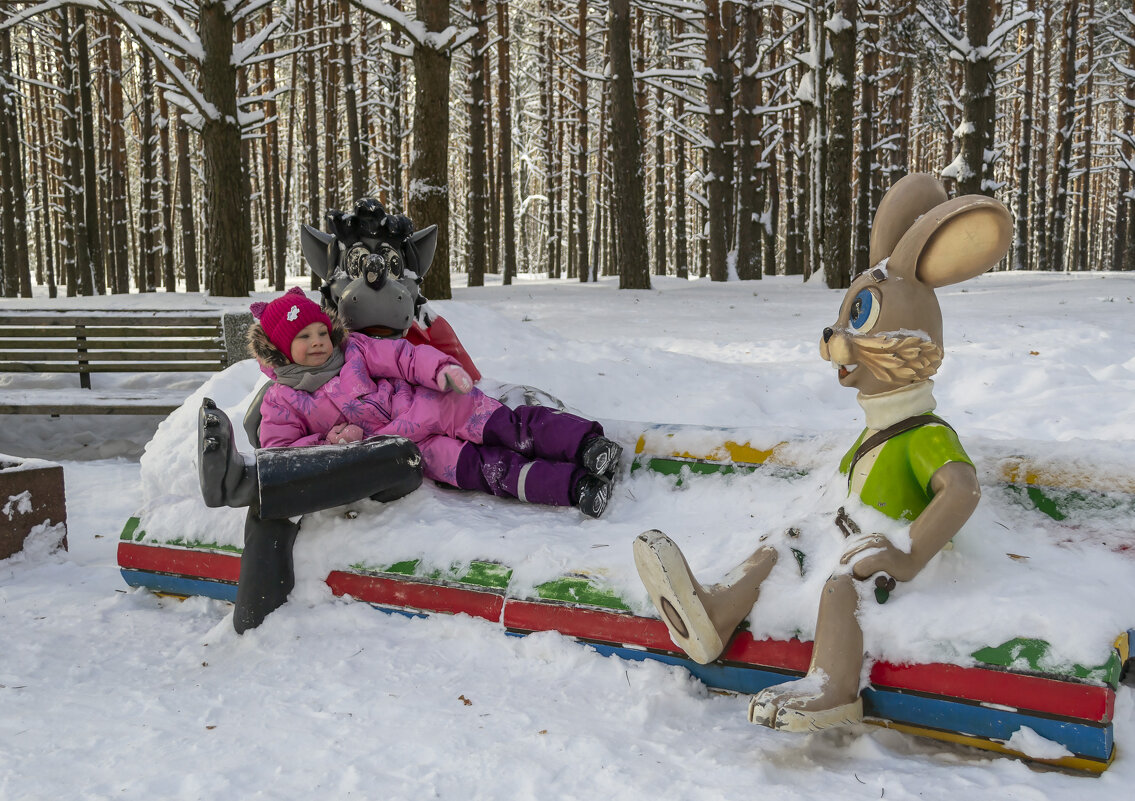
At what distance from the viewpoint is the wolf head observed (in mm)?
3848

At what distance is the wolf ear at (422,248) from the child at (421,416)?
1.93 feet

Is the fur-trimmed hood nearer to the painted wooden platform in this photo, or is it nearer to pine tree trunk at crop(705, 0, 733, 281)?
the painted wooden platform

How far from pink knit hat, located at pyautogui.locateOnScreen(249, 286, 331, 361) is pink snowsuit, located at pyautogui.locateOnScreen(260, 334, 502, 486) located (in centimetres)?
15

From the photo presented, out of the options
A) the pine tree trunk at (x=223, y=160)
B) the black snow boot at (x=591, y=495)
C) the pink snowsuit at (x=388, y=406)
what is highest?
the pine tree trunk at (x=223, y=160)

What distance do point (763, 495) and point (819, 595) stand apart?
0.92 meters

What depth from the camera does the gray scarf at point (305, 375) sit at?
3516 mm

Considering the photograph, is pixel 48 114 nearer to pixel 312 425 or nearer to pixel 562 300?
pixel 562 300

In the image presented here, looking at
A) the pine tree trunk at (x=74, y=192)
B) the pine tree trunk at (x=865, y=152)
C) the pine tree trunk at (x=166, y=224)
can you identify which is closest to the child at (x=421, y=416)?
the pine tree trunk at (x=865, y=152)

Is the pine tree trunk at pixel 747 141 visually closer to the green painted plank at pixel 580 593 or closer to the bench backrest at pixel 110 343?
the bench backrest at pixel 110 343

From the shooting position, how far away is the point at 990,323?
796 cm

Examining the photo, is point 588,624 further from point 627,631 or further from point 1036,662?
point 1036,662

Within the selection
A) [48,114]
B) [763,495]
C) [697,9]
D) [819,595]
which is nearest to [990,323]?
[763,495]

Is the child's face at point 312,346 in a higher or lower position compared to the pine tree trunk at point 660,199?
lower

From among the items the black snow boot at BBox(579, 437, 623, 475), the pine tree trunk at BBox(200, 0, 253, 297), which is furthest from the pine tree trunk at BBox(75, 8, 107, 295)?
the black snow boot at BBox(579, 437, 623, 475)
